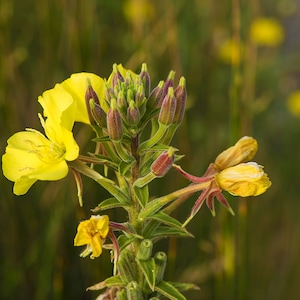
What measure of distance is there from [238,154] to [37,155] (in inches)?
14.4

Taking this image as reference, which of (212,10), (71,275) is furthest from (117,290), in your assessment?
(212,10)

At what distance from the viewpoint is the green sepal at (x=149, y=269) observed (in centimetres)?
102

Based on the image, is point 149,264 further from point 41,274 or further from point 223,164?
point 41,274

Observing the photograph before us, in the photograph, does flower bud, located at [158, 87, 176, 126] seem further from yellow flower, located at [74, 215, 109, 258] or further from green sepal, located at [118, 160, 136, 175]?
yellow flower, located at [74, 215, 109, 258]

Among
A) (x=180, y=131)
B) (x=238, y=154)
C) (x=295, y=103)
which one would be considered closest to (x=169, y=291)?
(x=238, y=154)

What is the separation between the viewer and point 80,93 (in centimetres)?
115

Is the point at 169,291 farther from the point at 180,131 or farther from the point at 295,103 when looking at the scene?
the point at 295,103

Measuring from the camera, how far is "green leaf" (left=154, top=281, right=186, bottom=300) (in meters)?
1.04

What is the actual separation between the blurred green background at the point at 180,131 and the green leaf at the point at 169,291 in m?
0.58

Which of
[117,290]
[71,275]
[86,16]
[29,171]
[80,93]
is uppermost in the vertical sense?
[86,16]

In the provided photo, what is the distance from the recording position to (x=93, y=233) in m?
0.97

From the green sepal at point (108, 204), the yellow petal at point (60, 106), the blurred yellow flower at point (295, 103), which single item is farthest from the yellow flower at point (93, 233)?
the blurred yellow flower at point (295, 103)

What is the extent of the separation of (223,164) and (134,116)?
7.6 inches

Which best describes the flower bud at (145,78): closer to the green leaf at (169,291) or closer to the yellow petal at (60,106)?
the yellow petal at (60,106)
